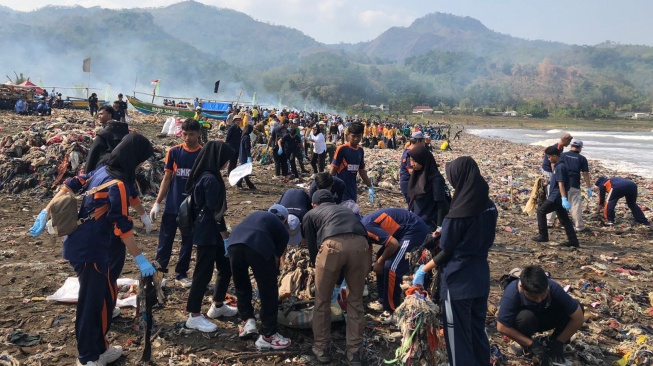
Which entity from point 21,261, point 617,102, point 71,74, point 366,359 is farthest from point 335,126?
point 617,102

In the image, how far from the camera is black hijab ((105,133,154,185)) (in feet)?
12.3

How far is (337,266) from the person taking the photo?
3.75 meters

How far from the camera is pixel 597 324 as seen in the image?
5.11m

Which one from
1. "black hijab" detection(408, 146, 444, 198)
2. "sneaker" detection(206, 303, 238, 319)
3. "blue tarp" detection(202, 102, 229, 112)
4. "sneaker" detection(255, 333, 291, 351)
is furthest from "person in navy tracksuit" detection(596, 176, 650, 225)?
"blue tarp" detection(202, 102, 229, 112)

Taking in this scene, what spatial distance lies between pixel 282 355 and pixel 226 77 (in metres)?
112

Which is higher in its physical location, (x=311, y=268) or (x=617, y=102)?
(x=617, y=102)

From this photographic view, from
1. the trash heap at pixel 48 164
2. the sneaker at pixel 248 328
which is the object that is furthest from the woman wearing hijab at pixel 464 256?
the trash heap at pixel 48 164

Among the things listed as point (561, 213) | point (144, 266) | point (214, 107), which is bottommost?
point (144, 266)

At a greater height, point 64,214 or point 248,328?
point 64,214

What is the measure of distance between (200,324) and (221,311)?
1.09 ft

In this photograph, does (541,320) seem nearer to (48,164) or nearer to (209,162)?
(209,162)

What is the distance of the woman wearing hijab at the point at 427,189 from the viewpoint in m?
5.53

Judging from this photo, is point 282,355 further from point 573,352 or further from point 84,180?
point 573,352

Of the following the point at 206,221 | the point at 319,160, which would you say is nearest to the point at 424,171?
the point at 206,221
